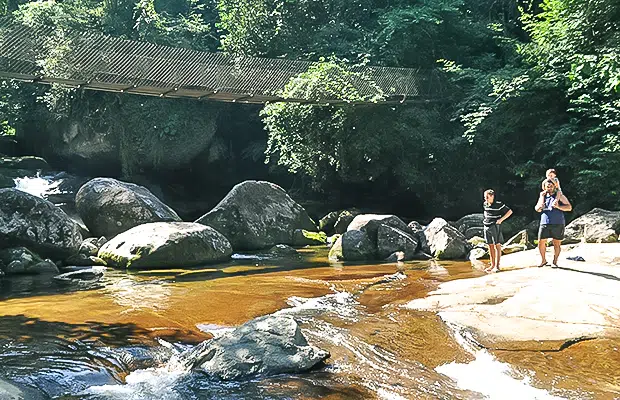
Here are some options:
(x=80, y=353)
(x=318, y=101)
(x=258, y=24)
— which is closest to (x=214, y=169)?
(x=258, y=24)

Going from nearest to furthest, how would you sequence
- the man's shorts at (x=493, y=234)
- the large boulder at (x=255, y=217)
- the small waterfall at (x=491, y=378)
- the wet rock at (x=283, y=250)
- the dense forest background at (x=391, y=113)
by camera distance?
the small waterfall at (x=491, y=378) → the man's shorts at (x=493, y=234) → the wet rock at (x=283, y=250) → the large boulder at (x=255, y=217) → the dense forest background at (x=391, y=113)

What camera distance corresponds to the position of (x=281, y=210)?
13023mm

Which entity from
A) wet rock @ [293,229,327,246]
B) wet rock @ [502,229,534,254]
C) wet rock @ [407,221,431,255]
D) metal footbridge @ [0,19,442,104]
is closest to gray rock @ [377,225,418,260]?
wet rock @ [407,221,431,255]

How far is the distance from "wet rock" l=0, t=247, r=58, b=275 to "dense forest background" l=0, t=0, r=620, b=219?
8353 millimetres

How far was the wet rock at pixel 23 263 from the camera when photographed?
8.75m

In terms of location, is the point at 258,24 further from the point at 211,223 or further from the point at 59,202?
the point at 211,223

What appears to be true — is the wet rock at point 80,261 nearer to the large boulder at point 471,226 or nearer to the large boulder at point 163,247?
the large boulder at point 163,247

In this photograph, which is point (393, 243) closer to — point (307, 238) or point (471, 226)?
point (307, 238)

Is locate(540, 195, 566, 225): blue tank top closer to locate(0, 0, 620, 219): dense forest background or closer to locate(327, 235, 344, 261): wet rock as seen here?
locate(327, 235, 344, 261): wet rock

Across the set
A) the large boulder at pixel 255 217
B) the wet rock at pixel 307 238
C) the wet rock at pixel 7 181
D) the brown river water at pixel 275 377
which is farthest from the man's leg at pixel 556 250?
the wet rock at pixel 7 181

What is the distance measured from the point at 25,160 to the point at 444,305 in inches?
704

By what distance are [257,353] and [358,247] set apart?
679 centimetres

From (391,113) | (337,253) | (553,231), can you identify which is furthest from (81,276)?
(391,113)

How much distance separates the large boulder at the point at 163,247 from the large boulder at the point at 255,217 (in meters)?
1.86
